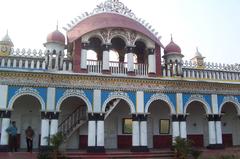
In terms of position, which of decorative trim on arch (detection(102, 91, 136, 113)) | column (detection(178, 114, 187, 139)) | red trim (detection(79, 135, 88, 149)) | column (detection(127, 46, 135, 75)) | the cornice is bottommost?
red trim (detection(79, 135, 88, 149))

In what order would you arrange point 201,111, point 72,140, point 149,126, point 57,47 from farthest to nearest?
1. point 201,111
2. point 149,126
3. point 72,140
4. point 57,47

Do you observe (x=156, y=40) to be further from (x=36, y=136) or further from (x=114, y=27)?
(x=36, y=136)

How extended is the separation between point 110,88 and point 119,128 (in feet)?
10.6

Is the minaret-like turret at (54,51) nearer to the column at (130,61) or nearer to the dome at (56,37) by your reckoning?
the dome at (56,37)

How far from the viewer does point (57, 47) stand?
16875mm

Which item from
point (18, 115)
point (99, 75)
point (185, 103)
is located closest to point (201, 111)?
point (185, 103)

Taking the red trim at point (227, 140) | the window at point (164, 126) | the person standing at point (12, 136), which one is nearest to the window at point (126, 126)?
the window at point (164, 126)

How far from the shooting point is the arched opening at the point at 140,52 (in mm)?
19372

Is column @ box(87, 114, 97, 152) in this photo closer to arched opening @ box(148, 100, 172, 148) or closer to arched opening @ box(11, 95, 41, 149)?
arched opening @ box(11, 95, 41, 149)

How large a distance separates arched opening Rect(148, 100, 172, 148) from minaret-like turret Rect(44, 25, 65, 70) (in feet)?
22.4

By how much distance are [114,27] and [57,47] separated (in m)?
3.54

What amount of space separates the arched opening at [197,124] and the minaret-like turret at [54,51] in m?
9.48

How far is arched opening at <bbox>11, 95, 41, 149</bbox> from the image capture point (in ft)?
57.2

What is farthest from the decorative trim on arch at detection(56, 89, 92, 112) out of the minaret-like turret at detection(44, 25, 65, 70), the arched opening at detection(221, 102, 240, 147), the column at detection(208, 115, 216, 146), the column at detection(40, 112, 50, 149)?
the arched opening at detection(221, 102, 240, 147)
